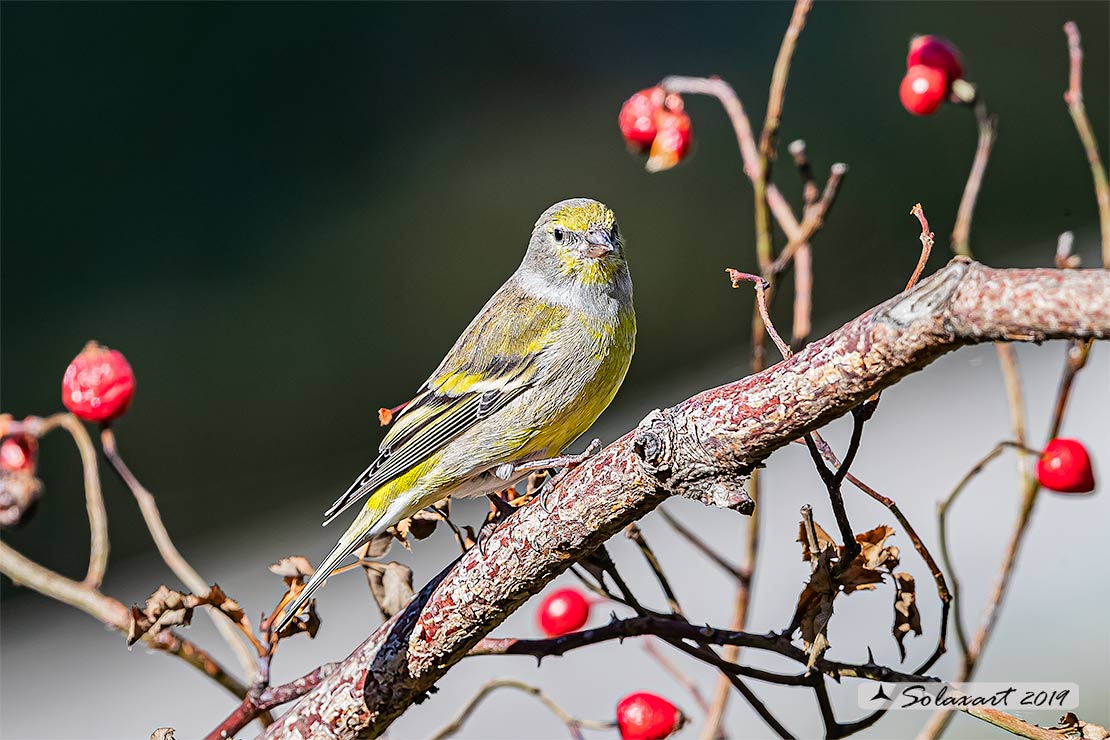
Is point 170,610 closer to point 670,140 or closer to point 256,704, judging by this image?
point 256,704

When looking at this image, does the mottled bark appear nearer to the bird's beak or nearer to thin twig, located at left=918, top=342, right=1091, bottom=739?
thin twig, located at left=918, top=342, right=1091, bottom=739

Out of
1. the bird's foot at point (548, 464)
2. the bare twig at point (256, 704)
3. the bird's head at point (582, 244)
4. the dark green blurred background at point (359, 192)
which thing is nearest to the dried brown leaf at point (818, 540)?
the bird's foot at point (548, 464)

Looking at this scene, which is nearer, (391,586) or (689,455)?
(689,455)

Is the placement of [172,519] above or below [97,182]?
below

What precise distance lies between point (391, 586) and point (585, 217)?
92cm

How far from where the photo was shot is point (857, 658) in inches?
100

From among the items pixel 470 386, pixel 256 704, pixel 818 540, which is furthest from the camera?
pixel 470 386

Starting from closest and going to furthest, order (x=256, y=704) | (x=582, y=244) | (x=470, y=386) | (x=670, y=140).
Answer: (x=256, y=704) → (x=670, y=140) → (x=470, y=386) → (x=582, y=244)

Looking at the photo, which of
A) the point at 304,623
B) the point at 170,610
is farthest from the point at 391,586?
the point at 170,610

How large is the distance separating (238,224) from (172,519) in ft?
5.02

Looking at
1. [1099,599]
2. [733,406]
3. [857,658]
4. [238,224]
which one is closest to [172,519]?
[238,224]

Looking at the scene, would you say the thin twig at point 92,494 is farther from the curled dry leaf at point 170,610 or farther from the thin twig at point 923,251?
the thin twig at point 923,251

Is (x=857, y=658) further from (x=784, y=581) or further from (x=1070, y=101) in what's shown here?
(x=1070, y=101)

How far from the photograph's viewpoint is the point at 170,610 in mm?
1256
